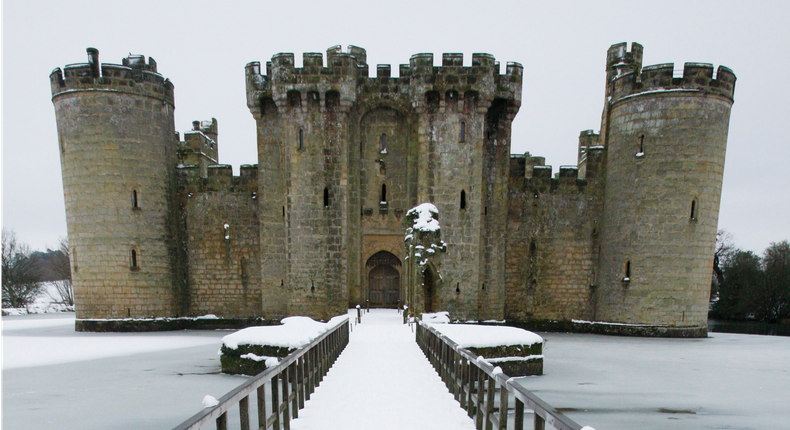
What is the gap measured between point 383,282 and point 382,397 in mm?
15363

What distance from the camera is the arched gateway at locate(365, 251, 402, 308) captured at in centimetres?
2159

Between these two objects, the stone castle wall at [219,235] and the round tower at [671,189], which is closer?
the round tower at [671,189]

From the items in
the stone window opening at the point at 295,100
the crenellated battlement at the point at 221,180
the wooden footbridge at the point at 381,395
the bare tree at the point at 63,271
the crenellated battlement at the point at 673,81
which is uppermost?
the crenellated battlement at the point at 673,81

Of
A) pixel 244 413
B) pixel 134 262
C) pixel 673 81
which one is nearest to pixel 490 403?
pixel 244 413

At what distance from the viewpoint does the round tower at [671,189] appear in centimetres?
1836

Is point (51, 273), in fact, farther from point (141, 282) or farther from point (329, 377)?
point (329, 377)

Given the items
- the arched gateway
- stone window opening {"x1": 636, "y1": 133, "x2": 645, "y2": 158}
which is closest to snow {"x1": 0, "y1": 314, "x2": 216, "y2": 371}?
the arched gateway

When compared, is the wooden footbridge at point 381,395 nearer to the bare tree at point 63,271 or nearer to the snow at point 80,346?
the snow at point 80,346

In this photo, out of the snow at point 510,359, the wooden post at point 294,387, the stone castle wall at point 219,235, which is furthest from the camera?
the stone castle wall at point 219,235

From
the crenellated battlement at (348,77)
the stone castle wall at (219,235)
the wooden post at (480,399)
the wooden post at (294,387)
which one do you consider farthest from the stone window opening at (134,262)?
the wooden post at (480,399)

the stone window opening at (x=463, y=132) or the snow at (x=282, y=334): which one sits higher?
the stone window opening at (x=463, y=132)

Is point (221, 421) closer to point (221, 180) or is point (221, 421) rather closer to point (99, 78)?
point (221, 180)

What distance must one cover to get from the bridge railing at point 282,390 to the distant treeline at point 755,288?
3798 centimetres

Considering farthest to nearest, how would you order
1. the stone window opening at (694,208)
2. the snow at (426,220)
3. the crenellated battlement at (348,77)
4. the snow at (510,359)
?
1. the crenellated battlement at (348,77)
2. the stone window opening at (694,208)
3. the snow at (426,220)
4. the snow at (510,359)
